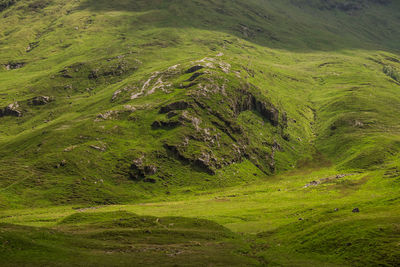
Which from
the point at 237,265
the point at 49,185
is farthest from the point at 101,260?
the point at 49,185

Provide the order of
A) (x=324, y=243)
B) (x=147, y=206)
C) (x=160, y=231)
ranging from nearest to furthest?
(x=324, y=243) < (x=160, y=231) < (x=147, y=206)

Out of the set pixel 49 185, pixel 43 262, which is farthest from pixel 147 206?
pixel 43 262

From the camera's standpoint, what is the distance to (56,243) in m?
71.8

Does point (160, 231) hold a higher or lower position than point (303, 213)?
higher

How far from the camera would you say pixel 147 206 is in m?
170

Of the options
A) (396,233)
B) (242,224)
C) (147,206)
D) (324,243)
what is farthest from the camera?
(147,206)

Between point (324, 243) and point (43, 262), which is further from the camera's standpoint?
point (324, 243)

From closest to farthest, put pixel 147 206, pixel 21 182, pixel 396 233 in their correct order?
1. pixel 396 233
2. pixel 147 206
3. pixel 21 182

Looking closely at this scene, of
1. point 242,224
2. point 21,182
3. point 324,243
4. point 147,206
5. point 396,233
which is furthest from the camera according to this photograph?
point 21,182

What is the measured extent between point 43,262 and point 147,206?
368 ft

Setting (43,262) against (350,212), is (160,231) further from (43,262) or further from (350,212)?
(350,212)

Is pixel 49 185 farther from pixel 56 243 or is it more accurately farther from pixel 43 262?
pixel 43 262

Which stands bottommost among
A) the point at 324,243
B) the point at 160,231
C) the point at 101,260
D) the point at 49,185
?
the point at 49,185

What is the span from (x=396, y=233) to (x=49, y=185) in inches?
6897
